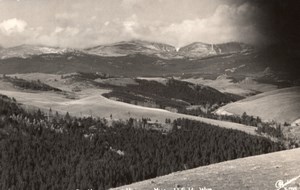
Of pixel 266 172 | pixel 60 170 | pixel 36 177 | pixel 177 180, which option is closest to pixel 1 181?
pixel 36 177

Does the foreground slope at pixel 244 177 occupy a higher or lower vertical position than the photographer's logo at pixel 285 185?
lower

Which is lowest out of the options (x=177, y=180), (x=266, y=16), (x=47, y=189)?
(x=47, y=189)

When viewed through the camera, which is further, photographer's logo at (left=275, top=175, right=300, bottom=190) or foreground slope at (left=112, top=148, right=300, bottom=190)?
foreground slope at (left=112, top=148, right=300, bottom=190)

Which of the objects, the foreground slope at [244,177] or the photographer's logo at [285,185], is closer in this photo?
the photographer's logo at [285,185]

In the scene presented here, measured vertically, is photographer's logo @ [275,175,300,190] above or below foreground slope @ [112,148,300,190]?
above

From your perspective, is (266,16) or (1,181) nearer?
(266,16)

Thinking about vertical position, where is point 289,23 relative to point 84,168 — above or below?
above

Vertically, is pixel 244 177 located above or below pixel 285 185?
below

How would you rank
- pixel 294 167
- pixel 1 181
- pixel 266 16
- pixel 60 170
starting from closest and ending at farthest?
pixel 266 16 < pixel 294 167 < pixel 1 181 < pixel 60 170

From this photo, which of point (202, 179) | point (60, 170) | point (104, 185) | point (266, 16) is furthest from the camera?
point (60, 170)

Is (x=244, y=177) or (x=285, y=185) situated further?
(x=244, y=177)

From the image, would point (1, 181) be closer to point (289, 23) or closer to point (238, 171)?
point (238, 171)
